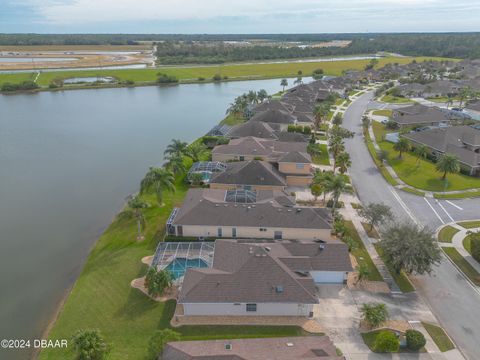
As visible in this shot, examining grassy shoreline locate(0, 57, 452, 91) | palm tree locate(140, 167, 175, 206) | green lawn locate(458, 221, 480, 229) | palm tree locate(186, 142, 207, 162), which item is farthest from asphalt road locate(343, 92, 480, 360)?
grassy shoreline locate(0, 57, 452, 91)

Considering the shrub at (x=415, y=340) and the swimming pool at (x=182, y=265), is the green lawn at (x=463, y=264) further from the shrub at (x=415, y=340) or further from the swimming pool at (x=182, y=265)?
the swimming pool at (x=182, y=265)

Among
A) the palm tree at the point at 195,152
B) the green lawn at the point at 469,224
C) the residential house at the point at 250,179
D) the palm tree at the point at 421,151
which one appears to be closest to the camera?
the green lawn at the point at 469,224

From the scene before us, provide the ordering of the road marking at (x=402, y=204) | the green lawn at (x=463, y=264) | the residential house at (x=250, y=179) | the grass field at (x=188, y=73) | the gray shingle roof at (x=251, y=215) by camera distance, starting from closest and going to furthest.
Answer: the green lawn at (x=463, y=264) → the gray shingle roof at (x=251, y=215) → the road marking at (x=402, y=204) → the residential house at (x=250, y=179) → the grass field at (x=188, y=73)

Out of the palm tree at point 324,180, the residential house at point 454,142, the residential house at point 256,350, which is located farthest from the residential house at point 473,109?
the residential house at point 256,350

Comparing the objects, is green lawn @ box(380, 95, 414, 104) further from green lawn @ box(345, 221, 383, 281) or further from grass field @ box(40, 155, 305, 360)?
grass field @ box(40, 155, 305, 360)

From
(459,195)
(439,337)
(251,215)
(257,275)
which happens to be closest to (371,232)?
(251,215)

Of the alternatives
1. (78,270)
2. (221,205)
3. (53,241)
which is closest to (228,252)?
(221,205)

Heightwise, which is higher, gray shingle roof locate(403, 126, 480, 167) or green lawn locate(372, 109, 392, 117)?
gray shingle roof locate(403, 126, 480, 167)
